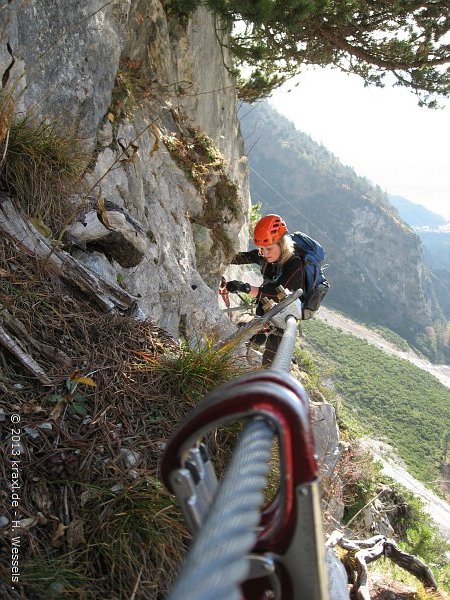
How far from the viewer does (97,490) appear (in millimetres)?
2066

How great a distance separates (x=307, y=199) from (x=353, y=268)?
1634 inches

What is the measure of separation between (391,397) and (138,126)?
80695mm

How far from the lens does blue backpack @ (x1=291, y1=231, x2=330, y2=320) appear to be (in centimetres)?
620

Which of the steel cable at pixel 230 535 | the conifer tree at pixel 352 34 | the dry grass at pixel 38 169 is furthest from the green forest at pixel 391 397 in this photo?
the steel cable at pixel 230 535

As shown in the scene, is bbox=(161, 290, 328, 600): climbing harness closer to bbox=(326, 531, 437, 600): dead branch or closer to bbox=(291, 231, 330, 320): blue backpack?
bbox=(326, 531, 437, 600): dead branch

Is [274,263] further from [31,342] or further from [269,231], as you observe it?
[31,342]

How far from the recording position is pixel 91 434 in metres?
2.36

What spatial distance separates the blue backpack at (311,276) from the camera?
6203 millimetres

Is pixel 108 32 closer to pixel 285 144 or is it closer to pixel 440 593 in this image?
pixel 440 593

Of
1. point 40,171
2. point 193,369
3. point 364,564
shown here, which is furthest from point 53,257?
point 364,564

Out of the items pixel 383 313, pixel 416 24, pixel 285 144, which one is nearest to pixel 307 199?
pixel 285 144

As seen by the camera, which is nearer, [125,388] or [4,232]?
[125,388]

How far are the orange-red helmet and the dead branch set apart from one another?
4001 mm

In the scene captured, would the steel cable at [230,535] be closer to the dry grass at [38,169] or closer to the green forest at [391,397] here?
the dry grass at [38,169]
